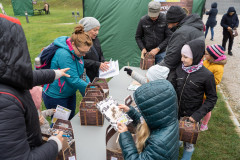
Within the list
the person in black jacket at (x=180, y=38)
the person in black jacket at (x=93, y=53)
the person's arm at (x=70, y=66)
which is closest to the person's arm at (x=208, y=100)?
the person in black jacket at (x=180, y=38)

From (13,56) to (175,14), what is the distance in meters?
2.47

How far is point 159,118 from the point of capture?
3.93 feet

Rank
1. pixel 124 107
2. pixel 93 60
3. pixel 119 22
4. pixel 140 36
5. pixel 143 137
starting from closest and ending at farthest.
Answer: pixel 143 137 → pixel 124 107 → pixel 93 60 → pixel 140 36 → pixel 119 22

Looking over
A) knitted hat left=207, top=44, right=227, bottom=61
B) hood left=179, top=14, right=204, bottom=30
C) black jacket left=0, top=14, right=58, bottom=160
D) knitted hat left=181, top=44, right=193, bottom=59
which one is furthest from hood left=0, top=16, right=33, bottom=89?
knitted hat left=207, top=44, right=227, bottom=61

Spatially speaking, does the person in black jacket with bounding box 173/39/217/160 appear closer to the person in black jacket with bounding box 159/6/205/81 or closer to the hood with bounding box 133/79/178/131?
the person in black jacket with bounding box 159/6/205/81

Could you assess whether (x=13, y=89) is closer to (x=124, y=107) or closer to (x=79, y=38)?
(x=124, y=107)

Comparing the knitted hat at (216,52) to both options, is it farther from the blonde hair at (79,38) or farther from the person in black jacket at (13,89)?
the person in black jacket at (13,89)

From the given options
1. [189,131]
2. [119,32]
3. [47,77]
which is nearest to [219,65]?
[189,131]

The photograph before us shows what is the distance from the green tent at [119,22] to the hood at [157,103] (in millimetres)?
4185

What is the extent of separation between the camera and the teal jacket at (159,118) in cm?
118

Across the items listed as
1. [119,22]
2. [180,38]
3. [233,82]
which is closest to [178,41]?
[180,38]

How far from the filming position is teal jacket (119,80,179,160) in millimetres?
1183

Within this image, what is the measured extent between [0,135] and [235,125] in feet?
13.1

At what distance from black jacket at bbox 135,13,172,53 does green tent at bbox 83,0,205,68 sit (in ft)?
3.76
